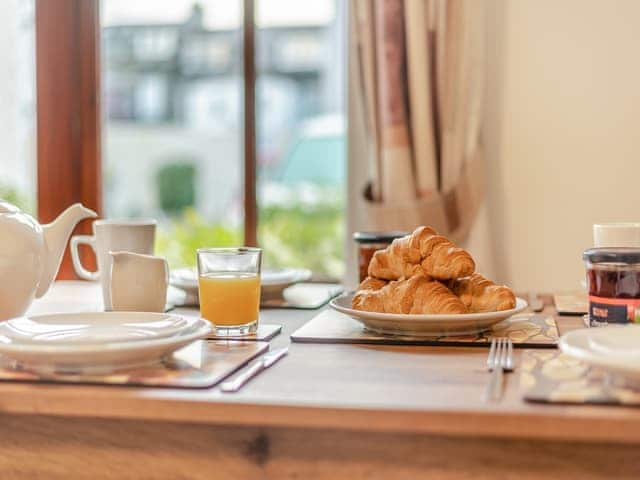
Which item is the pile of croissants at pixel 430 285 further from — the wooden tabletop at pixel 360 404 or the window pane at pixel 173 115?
the window pane at pixel 173 115

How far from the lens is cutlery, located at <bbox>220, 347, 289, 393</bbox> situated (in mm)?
838

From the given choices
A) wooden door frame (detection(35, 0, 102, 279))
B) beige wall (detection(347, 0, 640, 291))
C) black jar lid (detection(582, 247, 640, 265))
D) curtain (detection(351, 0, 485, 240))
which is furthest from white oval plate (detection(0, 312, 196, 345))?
wooden door frame (detection(35, 0, 102, 279))

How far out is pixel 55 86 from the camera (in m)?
2.48

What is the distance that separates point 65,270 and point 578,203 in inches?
57.3

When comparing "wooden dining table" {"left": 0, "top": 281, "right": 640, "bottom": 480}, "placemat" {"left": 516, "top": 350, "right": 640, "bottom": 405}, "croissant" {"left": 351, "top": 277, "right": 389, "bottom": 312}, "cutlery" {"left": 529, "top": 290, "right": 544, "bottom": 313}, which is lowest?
"wooden dining table" {"left": 0, "top": 281, "right": 640, "bottom": 480}

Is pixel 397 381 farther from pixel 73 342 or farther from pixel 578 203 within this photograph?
pixel 578 203

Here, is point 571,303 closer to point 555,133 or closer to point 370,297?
point 370,297

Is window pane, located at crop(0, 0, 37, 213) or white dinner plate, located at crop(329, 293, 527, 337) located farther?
window pane, located at crop(0, 0, 37, 213)

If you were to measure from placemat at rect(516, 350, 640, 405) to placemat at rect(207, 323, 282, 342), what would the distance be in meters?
0.35

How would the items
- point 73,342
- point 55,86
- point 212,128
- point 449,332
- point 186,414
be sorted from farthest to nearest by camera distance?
point 212,128 → point 55,86 → point 449,332 → point 73,342 → point 186,414

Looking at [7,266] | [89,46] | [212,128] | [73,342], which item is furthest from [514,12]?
[212,128]

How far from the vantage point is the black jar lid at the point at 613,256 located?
103cm

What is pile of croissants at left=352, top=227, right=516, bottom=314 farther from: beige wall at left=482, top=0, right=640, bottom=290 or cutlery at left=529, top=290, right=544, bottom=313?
beige wall at left=482, top=0, right=640, bottom=290

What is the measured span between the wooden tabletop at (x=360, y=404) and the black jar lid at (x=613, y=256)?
22 cm
